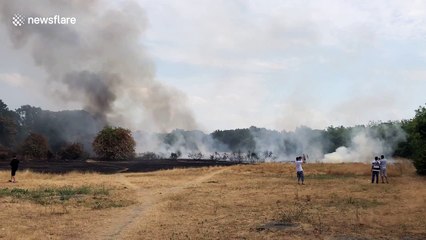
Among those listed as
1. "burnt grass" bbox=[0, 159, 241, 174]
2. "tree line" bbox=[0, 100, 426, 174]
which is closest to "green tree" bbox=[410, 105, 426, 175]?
"tree line" bbox=[0, 100, 426, 174]

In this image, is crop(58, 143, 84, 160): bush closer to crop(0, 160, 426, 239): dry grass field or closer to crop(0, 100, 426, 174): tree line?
crop(0, 100, 426, 174): tree line

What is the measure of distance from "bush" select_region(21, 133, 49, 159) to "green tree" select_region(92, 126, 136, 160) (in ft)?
32.7

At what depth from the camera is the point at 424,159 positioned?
37.4 m

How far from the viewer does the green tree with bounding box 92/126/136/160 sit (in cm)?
8131

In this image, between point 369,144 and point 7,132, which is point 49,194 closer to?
point 369,144

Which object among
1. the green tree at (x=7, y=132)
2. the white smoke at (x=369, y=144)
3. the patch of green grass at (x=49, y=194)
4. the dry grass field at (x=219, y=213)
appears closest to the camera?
the dry grass field at (x=219, y=213)

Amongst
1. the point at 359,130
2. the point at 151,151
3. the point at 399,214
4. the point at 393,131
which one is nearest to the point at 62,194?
the point at 399,214

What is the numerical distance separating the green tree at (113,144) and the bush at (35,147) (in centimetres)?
997

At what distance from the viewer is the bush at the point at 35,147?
82625 mm

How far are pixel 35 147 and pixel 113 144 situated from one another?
14775 millimetres

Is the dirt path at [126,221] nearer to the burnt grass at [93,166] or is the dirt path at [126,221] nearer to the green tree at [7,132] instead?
the burnt grass at [93,166]

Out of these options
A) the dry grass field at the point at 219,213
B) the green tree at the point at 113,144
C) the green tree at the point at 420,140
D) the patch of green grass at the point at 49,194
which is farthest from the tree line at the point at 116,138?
the patch of green grass at the point at 49,194

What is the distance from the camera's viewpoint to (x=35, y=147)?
271 feet

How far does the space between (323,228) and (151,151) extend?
93.3m
